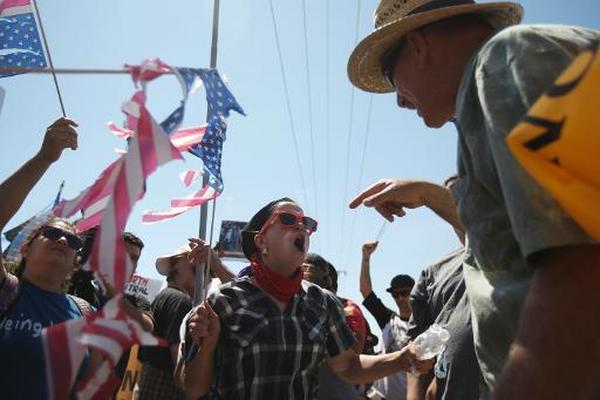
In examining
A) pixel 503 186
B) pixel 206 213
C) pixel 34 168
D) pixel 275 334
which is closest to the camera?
pixel 503 186

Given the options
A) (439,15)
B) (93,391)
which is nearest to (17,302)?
(93,391)

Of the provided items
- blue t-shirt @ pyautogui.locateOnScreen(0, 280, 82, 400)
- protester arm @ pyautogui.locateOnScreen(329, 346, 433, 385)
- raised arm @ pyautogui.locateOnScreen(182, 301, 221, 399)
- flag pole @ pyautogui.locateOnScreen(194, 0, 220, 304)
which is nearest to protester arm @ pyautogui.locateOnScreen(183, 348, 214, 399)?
raised arm @ pyautogui.locateOnScreen(182, 301, 221, 399)

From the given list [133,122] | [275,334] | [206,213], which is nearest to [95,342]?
[133,122]

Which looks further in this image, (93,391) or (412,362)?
(412,362)

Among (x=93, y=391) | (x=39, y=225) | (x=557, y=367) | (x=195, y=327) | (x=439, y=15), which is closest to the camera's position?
(x=557, y=367)

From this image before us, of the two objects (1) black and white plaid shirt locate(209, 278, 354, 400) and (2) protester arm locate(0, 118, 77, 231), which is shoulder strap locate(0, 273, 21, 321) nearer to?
(2) protester arm locate(0, 118, 77, 231)

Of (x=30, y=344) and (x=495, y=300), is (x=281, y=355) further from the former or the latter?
(x=495, y=300)

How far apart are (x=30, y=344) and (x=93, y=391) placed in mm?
1708

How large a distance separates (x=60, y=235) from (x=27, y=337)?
0.83m

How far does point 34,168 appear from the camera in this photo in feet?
8.82

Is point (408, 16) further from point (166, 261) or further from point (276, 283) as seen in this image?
point (166, 261)

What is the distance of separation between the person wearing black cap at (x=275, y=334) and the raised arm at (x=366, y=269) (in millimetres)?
1710

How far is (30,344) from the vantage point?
272cm

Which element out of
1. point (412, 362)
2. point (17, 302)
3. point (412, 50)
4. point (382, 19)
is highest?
point (382, 19)
